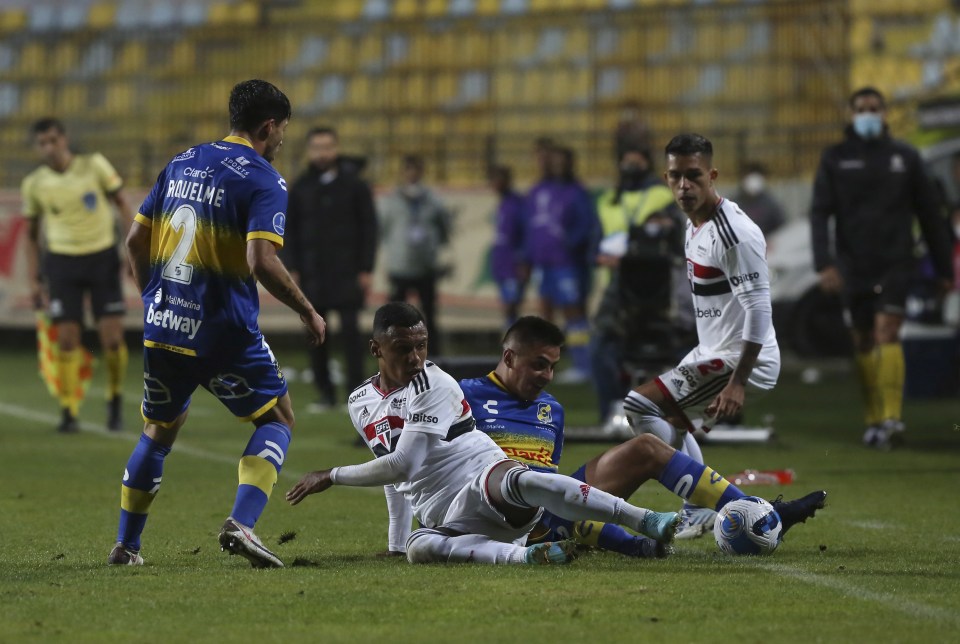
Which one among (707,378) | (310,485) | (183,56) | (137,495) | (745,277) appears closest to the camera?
(310,485)

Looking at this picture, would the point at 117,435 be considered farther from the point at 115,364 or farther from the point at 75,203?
the point at 75,203

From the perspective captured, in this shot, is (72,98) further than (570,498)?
Yes

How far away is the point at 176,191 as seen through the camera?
614cm

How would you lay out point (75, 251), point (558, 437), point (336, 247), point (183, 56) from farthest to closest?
1. point (183, 56)
2. point (336, 247)
3. point (75, 251)
4. point (558, 437)

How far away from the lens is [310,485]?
5.90 m

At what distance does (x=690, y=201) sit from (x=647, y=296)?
13.4 feet

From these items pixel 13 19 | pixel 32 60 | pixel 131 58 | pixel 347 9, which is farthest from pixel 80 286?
pixel 13 19

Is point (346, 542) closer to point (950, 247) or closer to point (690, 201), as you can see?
point (690, 201)

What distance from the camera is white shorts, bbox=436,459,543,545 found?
6094mm

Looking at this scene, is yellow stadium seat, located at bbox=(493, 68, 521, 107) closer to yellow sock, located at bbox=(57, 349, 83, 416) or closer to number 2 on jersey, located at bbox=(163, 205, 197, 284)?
yellow sock, located at bbox=(57, 349, 83, 416)

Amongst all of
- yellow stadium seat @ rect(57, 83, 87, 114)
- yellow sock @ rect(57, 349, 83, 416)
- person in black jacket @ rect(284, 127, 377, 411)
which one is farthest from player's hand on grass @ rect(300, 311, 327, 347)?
yellow stadium seat @ rect(57, 83, 87, 114)

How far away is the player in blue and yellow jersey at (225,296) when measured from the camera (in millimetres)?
5988

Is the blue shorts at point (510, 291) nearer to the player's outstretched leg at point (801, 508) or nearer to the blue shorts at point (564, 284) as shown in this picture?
the blue shorts at point (564, 284)

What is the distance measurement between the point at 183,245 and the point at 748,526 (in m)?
2.38
